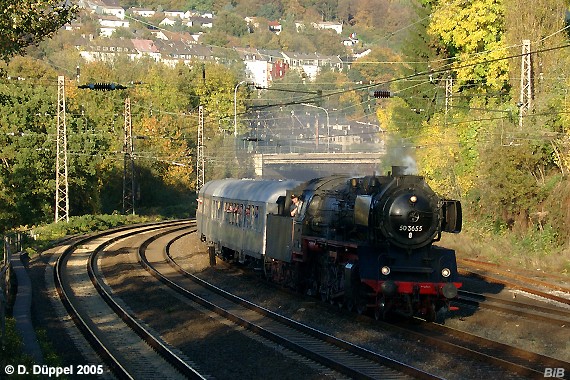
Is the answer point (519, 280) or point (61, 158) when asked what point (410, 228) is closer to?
point (519, 280)

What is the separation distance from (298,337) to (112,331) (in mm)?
4121

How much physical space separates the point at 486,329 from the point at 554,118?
711 inches

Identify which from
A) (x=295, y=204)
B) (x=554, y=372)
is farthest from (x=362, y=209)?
(x=554, y=372)

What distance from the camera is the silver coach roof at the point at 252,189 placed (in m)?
27.2

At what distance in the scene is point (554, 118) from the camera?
3459 cm

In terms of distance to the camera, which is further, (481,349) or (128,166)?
(128,166)

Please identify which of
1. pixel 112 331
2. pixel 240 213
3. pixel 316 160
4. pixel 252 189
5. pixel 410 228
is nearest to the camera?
pixel 410 228

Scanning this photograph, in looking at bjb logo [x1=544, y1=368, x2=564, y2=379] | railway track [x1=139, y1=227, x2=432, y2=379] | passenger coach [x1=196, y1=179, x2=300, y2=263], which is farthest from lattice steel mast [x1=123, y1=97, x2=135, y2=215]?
bjb logo [x1=544, y1=368, x2=564, y2=379]

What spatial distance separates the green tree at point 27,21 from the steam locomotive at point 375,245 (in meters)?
7.33

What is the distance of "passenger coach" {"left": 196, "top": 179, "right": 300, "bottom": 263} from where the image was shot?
2752cm

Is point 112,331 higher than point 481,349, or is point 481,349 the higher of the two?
point 481,349

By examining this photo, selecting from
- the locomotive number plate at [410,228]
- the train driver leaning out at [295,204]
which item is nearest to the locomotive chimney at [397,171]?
the locomotive number plate at [410,228]

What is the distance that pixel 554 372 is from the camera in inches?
535

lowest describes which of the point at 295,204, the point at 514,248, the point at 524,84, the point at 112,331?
the point at 112,331
